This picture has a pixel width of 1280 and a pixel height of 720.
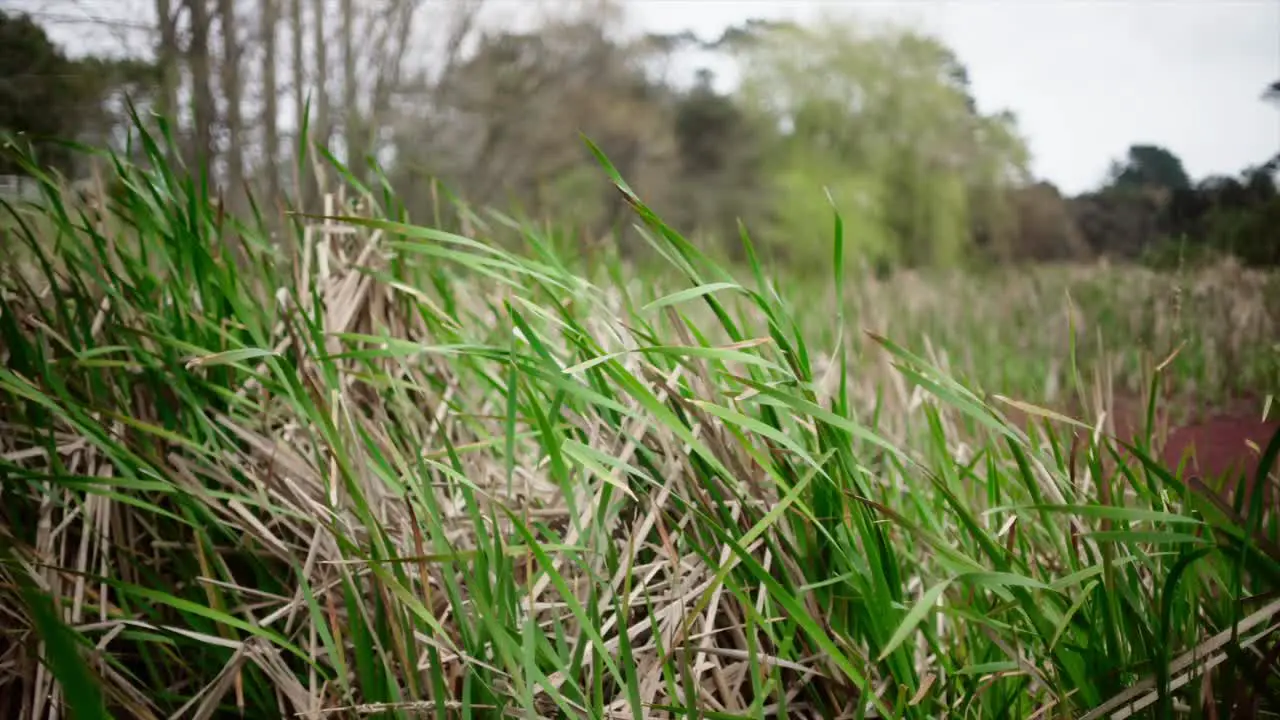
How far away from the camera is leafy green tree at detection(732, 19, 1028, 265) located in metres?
5.82

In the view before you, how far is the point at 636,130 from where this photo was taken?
222 inches

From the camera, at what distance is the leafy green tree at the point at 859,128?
582cm

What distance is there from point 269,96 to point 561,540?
1.72 meters

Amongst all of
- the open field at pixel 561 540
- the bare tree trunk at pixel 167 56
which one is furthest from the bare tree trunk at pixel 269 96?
the open field at pixel 561 540

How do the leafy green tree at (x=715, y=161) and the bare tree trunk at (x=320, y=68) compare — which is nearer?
the bare tree trunk at (x=320, y=68)

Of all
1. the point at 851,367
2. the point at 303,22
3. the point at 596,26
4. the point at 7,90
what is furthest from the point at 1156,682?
the point at 596,26

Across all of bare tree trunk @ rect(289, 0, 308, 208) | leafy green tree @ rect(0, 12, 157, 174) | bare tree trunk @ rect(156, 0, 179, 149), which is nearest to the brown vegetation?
leafy green tree @ rect(0, 12, 157, 174)

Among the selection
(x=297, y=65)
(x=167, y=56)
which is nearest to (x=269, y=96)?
(x=297, y=65)

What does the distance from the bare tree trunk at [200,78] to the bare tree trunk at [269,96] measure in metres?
0.21

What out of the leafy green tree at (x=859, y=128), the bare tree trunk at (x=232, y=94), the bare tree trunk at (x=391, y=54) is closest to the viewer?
the bare tree trunk at (x=232, y=94)

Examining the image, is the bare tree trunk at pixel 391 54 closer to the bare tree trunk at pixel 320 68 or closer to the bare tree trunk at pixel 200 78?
the bare tree trunk at pixel 320 68

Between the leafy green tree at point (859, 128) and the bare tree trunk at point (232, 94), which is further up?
the leafy green tree at point (859, 128)

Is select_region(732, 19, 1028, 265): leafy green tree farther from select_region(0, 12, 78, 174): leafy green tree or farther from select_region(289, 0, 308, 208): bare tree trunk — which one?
select_region(0, 12, 78, 174): leafy green tree

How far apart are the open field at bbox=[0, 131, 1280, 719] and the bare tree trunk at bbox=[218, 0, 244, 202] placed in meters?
0.99
